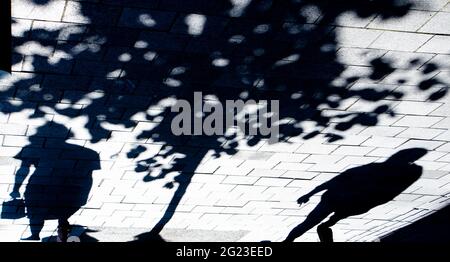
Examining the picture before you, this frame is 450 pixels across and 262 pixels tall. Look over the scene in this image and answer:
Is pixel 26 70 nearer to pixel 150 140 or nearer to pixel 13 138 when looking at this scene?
pixel 13 138

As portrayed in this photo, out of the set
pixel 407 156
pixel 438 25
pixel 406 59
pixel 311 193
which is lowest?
pixel 311 193

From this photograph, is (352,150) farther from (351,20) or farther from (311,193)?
(351,20)

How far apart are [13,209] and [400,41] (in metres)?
6.75

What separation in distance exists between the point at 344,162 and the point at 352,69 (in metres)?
2.15

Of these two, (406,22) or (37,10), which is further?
(406,22)

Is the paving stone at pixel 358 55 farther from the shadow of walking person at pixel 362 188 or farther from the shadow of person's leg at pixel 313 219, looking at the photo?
the shadow of person's leg at pixel 313 219

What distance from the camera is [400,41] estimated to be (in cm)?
419

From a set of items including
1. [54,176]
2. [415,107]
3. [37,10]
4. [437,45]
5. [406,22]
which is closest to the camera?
[37,10]

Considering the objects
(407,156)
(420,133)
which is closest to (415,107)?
(420,133)

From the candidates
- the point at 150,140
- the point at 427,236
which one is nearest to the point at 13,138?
the point at 150,140

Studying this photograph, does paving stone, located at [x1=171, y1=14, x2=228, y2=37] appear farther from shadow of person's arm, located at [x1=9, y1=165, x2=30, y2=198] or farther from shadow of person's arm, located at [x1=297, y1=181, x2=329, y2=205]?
shadow of person's arm, located at [x1=297, y1=181, x2=329, y2=205]

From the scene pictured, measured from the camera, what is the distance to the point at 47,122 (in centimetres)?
482

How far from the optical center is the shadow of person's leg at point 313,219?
7188mm
